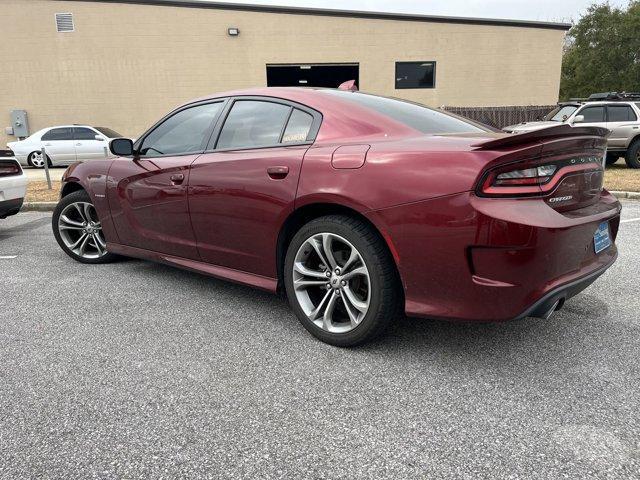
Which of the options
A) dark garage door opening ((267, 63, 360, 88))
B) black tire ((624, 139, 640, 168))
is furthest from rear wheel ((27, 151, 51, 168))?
black tire ((624, 139, 640, 168))

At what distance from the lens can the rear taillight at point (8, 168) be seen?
5.76 meters

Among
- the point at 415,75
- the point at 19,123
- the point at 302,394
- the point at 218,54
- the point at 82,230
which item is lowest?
the point at 302,394

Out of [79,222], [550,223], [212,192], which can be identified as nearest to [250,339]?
[212,192]

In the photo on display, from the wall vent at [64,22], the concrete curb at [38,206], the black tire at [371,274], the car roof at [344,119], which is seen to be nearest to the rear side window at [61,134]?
the wall vent at [64,22]

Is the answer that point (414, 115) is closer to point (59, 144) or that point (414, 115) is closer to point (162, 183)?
point (162, 183)

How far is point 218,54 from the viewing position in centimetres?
1822

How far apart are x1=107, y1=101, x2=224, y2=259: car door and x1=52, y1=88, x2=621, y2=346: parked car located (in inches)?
0.5

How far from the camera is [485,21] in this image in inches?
745

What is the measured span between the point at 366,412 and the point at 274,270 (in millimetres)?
1168

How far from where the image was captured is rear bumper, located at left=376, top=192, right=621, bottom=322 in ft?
6.98

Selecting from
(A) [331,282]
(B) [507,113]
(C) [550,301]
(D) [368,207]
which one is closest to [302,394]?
(A) [331,282]

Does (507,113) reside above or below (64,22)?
below

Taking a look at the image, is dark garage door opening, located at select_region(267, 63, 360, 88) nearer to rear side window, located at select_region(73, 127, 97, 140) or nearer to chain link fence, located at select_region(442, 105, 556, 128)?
chain link fence, located at select_region(442, 105, 556, 128)

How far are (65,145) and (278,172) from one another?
14015 mm
